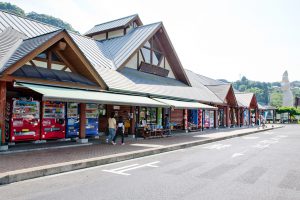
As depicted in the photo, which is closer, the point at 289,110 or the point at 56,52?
the point at 56,52

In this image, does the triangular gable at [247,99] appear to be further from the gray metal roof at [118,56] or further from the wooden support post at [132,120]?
the wooden support post at [132,120]

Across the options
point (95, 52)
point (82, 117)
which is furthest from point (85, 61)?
point (95, 52)

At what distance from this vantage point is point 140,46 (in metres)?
18.9

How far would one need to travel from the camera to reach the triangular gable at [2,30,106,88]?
941cm

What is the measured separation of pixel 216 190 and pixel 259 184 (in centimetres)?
133

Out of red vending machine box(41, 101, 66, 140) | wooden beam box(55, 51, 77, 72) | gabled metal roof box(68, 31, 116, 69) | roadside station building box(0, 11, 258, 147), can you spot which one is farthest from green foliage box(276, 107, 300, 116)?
red vending machine box(41, 101, 66, 140)

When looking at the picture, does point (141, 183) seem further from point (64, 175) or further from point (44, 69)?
point (44, 69)

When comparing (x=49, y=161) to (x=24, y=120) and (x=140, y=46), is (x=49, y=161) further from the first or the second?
(x=140, y=46)

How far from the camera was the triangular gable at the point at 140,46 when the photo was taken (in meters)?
18.2

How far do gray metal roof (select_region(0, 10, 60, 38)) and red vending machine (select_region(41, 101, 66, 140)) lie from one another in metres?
4.32

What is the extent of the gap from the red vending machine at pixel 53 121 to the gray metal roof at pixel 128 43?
5.71 m

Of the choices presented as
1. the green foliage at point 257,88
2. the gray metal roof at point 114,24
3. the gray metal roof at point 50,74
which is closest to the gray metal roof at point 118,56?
the gray metal roof at point 50,74

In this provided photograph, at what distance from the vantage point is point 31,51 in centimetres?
967

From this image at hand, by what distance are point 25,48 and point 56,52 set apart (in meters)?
1.88
